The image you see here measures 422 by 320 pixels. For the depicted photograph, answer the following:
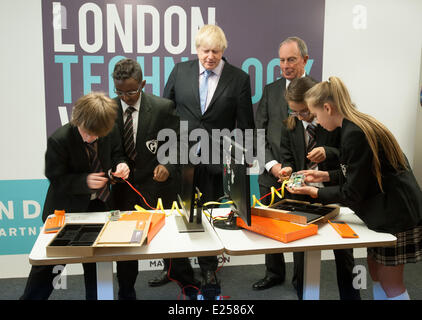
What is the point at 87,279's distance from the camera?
Result: 255cm

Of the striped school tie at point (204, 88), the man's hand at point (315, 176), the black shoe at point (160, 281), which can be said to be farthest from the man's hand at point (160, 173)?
the black shoe at point (160, 281)

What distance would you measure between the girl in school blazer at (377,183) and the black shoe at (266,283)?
1.24 meters

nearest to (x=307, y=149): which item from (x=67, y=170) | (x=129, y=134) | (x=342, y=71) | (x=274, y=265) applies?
(x=274, y=265)

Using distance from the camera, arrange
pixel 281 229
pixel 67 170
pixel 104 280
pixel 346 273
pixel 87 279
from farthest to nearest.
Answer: pixel 346 273, pixel 87 279, pixel 67 170, pixel 281 229, pixel 104 280

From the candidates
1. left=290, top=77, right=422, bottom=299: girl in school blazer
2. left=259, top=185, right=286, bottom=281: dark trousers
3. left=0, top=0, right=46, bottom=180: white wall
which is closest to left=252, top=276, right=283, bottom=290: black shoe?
left=259, top=185, right=286, bottom=281: dark trousers

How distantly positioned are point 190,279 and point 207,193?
73 cm

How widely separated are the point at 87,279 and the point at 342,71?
2.89m

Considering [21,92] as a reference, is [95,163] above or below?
below

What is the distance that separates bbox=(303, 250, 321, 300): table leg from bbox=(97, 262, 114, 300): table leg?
990mm

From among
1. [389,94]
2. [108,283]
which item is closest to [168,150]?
[108,283]

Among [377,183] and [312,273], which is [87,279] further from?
[377,183]

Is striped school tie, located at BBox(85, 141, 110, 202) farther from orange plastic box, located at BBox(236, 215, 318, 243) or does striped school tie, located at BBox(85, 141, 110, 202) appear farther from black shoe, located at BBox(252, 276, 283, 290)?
black shoe, located at BBox(252, 276, 283, 290)

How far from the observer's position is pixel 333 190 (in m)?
2.29
